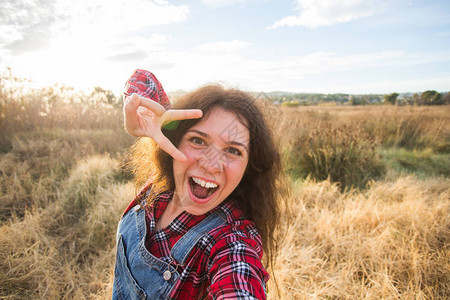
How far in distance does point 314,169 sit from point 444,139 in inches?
238

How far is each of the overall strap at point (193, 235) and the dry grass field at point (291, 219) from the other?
81cm

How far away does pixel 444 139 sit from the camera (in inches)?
310

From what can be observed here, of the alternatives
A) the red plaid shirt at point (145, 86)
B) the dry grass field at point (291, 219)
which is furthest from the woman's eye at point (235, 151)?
the red plaid shirt at point (145, 86)

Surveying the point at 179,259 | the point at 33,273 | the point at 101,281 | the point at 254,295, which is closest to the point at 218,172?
the point at 179,259

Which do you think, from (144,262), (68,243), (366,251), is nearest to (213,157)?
(144,262)

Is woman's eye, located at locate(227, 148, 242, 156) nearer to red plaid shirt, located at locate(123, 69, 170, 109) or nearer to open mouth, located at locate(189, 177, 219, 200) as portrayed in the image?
open mouth, located at locate(189, 177, 219, 200)

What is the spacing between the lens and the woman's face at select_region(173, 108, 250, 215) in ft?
3.88

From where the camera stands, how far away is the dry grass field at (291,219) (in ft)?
7.34

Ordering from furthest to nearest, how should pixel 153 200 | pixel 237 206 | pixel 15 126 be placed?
pixel 15 126 → pixel 153 200 → pixel 237 206

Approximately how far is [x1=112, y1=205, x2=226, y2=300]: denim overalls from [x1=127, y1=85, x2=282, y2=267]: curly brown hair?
0.89 ft

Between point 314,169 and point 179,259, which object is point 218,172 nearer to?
point 179,259

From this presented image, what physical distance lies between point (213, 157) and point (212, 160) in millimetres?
15

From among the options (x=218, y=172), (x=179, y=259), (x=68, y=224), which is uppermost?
(x=218, y=172)

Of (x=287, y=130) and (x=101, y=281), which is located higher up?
(x=287, y=130)
